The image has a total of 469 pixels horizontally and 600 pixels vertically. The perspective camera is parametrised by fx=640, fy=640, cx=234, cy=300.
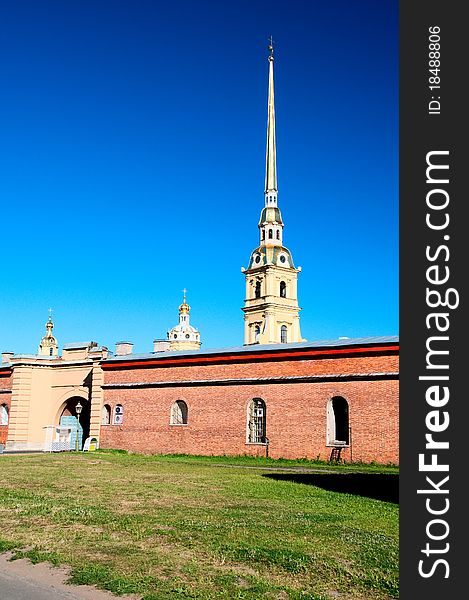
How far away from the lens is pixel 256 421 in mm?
27062

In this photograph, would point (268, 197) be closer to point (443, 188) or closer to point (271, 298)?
point (271, 298)

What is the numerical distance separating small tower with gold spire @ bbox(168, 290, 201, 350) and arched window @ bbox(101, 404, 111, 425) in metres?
67.1

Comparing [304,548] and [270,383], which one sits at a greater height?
[270,383]

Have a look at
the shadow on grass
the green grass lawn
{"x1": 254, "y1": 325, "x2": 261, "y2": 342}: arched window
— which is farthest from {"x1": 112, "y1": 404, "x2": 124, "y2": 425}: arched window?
{"x1": 254, "y1": 325, "x2": 261, "y2": 342}: arched window

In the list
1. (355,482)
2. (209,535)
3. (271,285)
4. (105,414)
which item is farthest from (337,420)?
(271,285)

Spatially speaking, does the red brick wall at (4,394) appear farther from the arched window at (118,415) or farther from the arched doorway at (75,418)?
the arched window at (118,415)

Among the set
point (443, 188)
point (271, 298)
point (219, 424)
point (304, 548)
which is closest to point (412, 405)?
point (443, 188)

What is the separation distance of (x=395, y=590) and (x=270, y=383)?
790 inches

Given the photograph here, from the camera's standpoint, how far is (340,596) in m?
6.45

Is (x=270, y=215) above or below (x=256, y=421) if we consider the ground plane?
above

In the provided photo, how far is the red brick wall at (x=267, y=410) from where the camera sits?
2369cm

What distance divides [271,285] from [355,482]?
64154mm

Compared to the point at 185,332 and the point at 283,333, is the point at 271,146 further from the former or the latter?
the point at 185,332

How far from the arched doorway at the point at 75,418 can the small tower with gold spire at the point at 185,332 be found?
63.2 m
